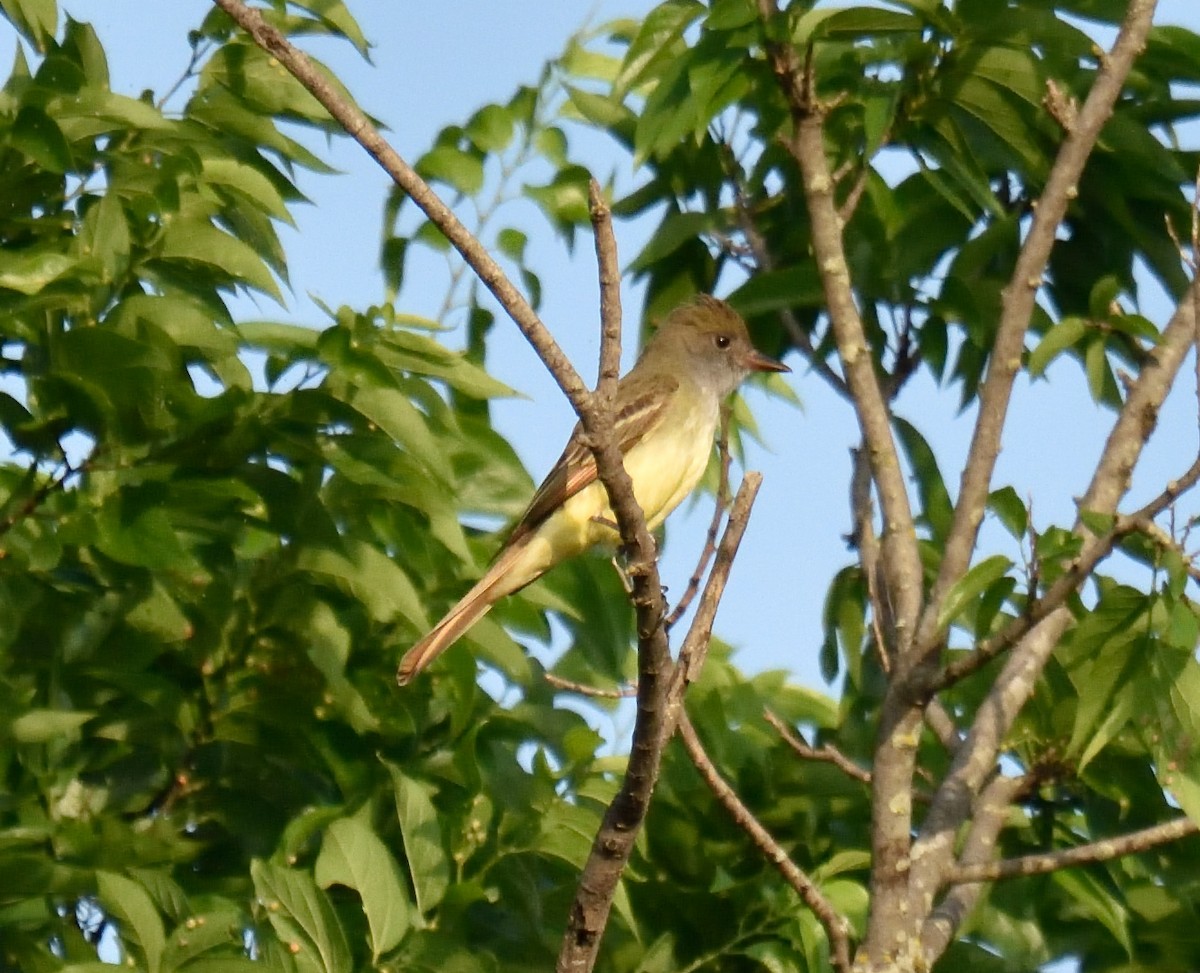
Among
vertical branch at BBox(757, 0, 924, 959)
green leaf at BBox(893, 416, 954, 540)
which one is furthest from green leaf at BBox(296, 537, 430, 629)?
green leaf at BBox(893, 416, 954, 540)

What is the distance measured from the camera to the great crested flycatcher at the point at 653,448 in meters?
5.13

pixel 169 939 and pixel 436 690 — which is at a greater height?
pixel 436 690

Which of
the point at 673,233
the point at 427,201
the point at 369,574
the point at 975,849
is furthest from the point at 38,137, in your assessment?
the point at 975,849

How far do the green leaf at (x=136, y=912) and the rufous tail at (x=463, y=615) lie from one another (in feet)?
3.15

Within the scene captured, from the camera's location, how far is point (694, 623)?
361 centimetres

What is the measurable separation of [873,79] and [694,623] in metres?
1.98

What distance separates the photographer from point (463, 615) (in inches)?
182

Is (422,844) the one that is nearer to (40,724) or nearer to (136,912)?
(136,912)

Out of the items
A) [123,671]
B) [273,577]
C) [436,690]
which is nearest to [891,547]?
[436,690]

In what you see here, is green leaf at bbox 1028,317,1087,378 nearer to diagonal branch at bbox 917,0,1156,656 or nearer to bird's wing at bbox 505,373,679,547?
diagonal branch at bbox 917,0,1156,656

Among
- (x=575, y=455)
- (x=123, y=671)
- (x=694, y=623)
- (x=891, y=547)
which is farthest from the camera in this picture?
(x=575, y=455)

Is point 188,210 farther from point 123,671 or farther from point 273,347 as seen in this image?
point 123,671

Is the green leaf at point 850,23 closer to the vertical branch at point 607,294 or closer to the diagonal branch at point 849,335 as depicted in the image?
the diagonal branch at point 849,335

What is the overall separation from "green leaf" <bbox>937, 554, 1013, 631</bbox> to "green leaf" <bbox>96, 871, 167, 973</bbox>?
168 centimetres
